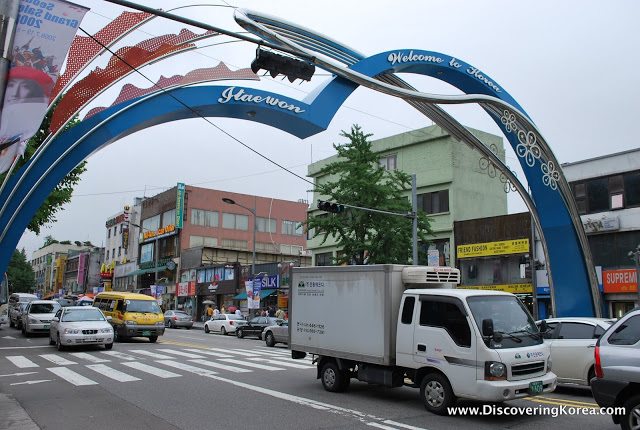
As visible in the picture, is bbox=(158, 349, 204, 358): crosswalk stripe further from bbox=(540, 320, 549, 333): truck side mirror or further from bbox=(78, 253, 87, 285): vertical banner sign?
bbox=(78, 253, 87, 285): vertical banner sign

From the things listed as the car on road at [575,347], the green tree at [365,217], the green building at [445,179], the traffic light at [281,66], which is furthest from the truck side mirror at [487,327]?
the green building at [445,179]

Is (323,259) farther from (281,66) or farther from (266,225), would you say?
(281,66)

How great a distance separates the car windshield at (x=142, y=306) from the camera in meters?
23.4

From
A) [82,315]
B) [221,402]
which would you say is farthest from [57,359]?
[221,402]

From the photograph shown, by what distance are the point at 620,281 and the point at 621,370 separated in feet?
67.5

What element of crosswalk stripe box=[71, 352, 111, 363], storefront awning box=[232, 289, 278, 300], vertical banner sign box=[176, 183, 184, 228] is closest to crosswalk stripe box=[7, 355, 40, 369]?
crosswalk stripe box=[71, 352, 111, 363]

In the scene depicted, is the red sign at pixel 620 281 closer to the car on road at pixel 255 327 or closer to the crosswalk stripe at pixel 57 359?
the car on road at pixel 255 327

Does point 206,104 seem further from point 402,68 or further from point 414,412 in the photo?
point 414,412

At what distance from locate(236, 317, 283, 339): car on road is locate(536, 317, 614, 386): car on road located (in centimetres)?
1892

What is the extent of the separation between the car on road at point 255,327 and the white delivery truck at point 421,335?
17.5 metres

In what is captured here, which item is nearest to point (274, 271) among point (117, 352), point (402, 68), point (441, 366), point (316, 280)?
point (117, 352)

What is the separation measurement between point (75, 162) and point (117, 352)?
341 inches

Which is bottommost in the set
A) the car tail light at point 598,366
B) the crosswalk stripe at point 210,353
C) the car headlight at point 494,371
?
the crosswalk stripe at point 210,353

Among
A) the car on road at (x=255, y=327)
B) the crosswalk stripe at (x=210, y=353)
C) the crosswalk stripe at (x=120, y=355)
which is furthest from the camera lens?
the car on road at (x=255, y=327)
